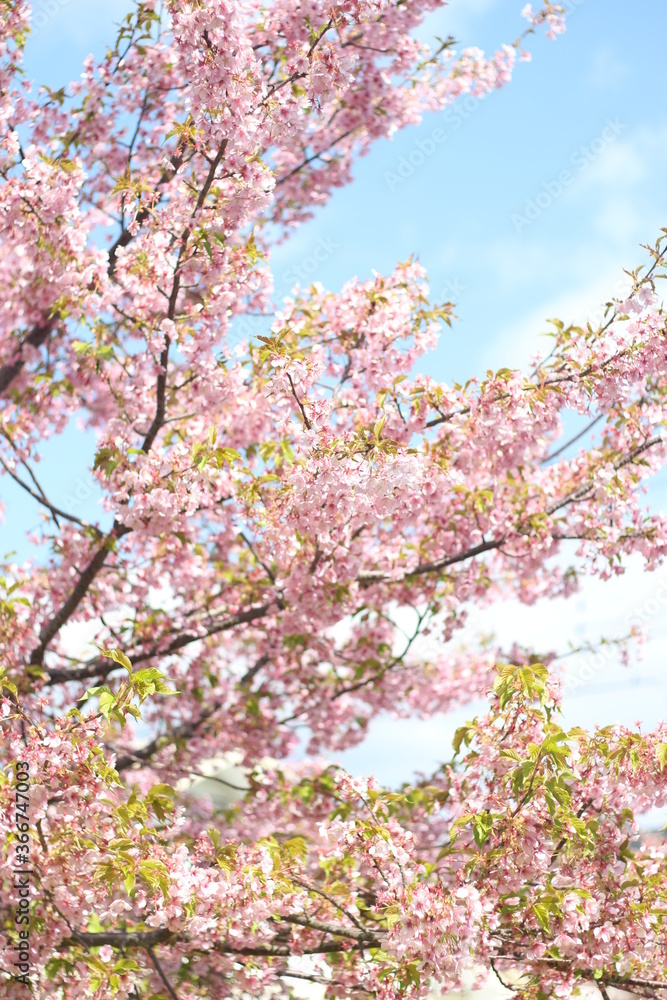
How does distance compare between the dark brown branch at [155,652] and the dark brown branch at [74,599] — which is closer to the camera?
the dark brown branch at [74,599]

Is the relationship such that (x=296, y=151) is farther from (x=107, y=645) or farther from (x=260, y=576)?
(x=107, y=645)

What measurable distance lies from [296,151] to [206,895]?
6363 millimetres

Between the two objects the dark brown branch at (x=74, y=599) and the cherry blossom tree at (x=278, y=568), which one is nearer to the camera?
the cherry blossom tree at (x=278, y=568)

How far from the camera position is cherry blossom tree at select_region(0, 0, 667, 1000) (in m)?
3.38

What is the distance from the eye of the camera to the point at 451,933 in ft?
10.3

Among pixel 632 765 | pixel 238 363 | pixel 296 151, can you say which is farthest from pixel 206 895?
pixel 296 151

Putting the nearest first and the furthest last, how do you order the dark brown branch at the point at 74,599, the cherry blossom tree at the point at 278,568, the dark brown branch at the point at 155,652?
the cherry blossom tree at the point at 278,568 → the dark brown branch at the point at 74,599 → the dark brown branch at the point at 155,652

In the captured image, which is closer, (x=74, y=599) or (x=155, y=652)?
(x=74, y=599)

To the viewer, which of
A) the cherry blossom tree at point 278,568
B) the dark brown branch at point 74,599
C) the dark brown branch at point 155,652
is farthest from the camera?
the dark brown branch at point 155,652

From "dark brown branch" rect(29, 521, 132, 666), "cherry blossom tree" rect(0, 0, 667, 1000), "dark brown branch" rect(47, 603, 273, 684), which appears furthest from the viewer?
"dark brown branch" rect(47, 603, 273, 684)

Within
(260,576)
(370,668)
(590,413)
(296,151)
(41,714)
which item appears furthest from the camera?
(296,151)

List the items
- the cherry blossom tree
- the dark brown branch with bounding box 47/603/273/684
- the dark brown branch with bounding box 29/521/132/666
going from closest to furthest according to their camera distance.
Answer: the cherry blossom tree < the dark brown branch with bounding box 29/521/132/666 < the dark brown branch with bounding box 47/603/273/684

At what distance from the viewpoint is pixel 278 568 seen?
204 inches

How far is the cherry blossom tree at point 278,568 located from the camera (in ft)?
11.1
